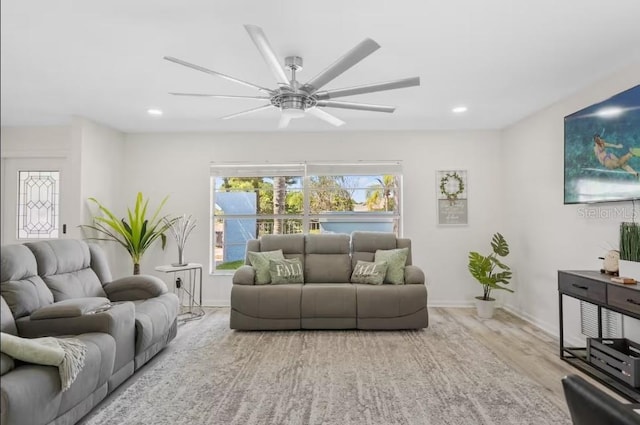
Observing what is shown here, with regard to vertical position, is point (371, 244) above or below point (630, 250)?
below

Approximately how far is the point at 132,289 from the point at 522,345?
3699 millimetres

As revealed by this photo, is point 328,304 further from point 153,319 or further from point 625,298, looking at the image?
point 625,298

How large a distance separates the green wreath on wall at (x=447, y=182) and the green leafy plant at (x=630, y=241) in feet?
7.68

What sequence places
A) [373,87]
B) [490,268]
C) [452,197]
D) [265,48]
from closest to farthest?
1. [265,48]
2. [373,87]
3. [490,268]
4. [452,197]

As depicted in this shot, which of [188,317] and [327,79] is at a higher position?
[327,79]

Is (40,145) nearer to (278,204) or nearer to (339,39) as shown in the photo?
(278,204)

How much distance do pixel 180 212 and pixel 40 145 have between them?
1.96 meters

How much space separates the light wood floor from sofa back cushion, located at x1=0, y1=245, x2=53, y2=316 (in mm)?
3553

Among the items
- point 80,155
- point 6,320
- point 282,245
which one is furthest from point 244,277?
point 80,155

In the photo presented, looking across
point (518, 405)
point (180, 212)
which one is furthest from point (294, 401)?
point (180, 212)

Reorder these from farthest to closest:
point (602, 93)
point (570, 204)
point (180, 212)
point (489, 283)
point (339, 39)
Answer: point (180, 212), point (489, 283), point (570, 204), point (602, 93), point (339, 39)

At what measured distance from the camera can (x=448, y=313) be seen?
4.61m

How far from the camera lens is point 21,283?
95.7 inches

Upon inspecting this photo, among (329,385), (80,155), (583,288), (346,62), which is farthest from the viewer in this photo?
(80,155)
